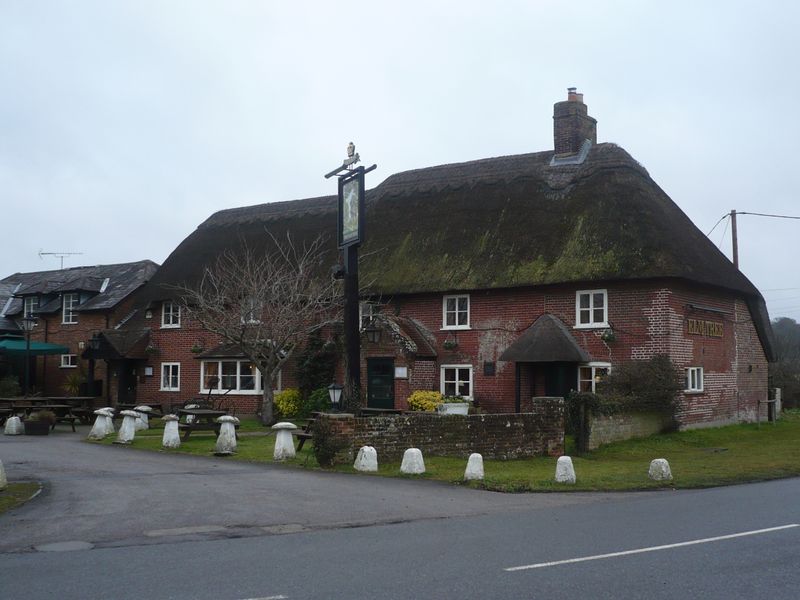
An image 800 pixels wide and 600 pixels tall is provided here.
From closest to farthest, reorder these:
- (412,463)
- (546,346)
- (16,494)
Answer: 1. (16,494)
2. (412,463)
3. (546,346)

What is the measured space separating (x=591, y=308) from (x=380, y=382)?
7.65 meters

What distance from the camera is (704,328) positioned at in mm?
25828

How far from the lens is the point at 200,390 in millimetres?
33375

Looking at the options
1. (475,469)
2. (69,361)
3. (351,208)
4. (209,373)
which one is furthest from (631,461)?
(69,361)

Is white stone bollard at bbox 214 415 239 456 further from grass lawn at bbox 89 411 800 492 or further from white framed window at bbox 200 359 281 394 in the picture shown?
white framed window at bbox 200 359 281 394

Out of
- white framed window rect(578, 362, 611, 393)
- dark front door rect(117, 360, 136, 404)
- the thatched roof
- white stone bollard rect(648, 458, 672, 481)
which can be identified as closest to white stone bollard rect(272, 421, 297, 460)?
white stone bollard rect(648, 458, 672, 481)

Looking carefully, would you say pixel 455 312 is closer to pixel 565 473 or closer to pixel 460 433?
pixel 460 433

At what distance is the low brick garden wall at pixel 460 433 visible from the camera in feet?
54.0

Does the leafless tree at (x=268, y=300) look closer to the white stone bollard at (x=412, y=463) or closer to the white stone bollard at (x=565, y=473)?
the white stone bollard at (x=412, y=463)

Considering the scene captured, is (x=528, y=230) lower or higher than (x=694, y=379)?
higher

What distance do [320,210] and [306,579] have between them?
91.8ft

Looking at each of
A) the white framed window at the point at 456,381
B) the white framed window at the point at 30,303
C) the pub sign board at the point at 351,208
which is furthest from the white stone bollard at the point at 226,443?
the white framed window at the point at 30,303

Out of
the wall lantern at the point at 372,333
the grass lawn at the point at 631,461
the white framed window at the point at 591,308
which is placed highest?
the white framed window at the point at 591,308

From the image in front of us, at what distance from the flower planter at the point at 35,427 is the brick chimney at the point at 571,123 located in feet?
62.2
